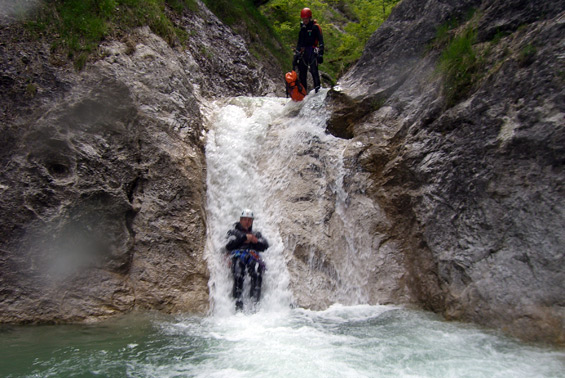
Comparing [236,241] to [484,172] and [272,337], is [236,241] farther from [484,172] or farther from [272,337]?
[484,172]

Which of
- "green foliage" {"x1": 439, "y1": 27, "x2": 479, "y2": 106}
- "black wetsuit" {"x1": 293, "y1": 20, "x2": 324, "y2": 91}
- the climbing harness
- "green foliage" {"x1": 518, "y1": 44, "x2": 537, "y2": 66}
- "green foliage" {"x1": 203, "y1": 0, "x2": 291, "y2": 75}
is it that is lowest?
the climbing harness

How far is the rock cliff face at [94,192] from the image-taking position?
6.21m

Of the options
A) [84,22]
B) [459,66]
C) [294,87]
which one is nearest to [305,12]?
[294,87]

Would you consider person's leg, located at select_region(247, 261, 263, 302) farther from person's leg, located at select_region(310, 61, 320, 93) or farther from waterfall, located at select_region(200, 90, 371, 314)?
person's leg, located at select_region(310, 61, 320, 93)

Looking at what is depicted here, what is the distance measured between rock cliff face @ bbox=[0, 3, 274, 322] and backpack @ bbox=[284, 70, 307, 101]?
3379 mm

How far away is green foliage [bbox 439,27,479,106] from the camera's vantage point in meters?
6.86

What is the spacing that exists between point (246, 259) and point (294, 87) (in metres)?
5.65

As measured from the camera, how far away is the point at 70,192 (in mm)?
6660

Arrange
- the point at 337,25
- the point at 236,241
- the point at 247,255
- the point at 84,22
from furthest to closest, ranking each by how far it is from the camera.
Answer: the point at 337,25, the point at 84,22, the point at 236,241, the point at 247,255

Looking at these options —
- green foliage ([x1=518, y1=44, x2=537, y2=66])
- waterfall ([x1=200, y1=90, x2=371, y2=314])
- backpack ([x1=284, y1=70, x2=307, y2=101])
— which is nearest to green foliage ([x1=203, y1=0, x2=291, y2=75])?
backpack ([x1=284, y1=70, x2=307, y2=101])

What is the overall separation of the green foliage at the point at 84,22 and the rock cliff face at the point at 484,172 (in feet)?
20.2

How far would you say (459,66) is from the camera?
7.13 meters

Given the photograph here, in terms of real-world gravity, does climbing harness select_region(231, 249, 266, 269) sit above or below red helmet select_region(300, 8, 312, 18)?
below

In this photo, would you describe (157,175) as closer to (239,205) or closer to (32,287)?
(239,205)
